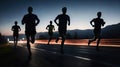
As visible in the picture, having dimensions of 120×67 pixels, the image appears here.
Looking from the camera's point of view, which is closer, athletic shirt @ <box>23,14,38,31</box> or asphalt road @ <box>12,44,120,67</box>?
asphalt road @ <box>12,44,120,67</box>

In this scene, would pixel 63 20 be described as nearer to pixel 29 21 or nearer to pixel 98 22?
pixel 29 21

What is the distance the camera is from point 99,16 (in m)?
17.1

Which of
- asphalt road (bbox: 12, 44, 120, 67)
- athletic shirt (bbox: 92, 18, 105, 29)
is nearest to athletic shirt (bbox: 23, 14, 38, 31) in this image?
asphalt road (bbox: 12, 44, 120, 67)

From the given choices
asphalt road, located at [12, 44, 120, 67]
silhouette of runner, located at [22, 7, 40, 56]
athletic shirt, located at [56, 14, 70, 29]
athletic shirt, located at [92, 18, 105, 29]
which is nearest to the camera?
asphalt road, located at [12, 44, 120, 67]

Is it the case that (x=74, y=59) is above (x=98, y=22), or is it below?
below

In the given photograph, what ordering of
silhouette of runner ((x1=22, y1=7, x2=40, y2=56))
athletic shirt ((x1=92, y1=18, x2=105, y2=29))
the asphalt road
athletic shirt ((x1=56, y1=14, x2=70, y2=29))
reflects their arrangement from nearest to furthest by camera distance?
the asphalt road, silhouette of runner ((x1=22, y1=7, x2=40, y2=56)), athletic shirt ((x1=56, y1=14, x2=70, y2=29)), athletic shirt ((x1=92, y1=18, x2=105, y2=29))

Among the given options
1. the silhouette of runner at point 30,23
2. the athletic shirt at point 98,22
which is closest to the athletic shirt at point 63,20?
the silhouette of runner at point 30,23

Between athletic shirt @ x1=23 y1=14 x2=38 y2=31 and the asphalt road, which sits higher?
Result: athletic shirt @ x1=23 y1=14 x2=38 y2=31

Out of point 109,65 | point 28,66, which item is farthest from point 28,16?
point 109,65

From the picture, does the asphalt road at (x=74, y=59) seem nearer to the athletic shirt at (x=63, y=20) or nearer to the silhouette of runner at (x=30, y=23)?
the silhouette of runner at (x=30, y=23)

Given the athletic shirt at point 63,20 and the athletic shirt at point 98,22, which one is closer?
the athletic shirt at point 63,20

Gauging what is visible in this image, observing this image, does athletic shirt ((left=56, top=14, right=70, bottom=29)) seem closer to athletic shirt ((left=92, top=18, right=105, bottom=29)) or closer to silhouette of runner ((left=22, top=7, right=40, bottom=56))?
silhouette of runner ((left=22, top=7, right=40, bottom=56))

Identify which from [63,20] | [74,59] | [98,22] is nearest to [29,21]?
[63,20]

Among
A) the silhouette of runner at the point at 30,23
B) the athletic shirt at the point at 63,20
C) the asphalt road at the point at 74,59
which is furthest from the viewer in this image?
the athletic shirt at the point at 63,20
